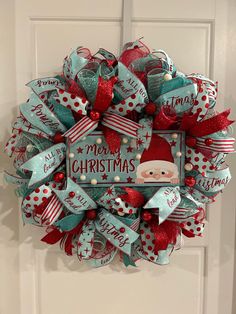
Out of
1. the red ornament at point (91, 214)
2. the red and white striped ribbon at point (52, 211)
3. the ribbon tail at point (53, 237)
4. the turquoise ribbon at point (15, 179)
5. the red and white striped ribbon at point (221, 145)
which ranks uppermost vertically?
the red and white striped ribbon at point (221, 145)

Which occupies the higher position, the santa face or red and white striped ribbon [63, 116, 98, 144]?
red and white striped ribbon [63, 116, 98, 144]

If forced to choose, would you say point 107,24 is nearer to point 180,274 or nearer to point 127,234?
point 127,234

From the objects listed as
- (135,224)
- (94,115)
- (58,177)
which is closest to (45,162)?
(58,177)

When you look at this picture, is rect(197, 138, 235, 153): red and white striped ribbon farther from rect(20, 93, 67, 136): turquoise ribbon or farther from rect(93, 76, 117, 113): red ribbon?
rect(20, 93, 67, 136): turquoise ribbon

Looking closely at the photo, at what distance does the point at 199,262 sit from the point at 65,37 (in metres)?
0.73

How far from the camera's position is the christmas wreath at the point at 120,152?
81 cm

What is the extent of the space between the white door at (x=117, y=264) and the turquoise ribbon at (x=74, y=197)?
0.20 m

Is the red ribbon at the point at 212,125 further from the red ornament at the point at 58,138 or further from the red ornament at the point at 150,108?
the red ornament at the point at 58,138

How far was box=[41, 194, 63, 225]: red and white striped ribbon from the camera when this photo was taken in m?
0.81

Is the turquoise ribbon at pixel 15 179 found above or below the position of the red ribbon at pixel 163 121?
below

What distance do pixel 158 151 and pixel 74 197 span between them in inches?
9.3

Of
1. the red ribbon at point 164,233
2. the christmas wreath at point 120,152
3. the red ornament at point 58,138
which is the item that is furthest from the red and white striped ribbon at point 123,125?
the red ribbon at point 164,233

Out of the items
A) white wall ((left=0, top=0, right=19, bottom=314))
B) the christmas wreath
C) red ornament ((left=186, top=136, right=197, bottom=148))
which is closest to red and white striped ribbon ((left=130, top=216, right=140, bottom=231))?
the christmas wreath

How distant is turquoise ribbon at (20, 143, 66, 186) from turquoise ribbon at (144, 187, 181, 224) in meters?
0.24
